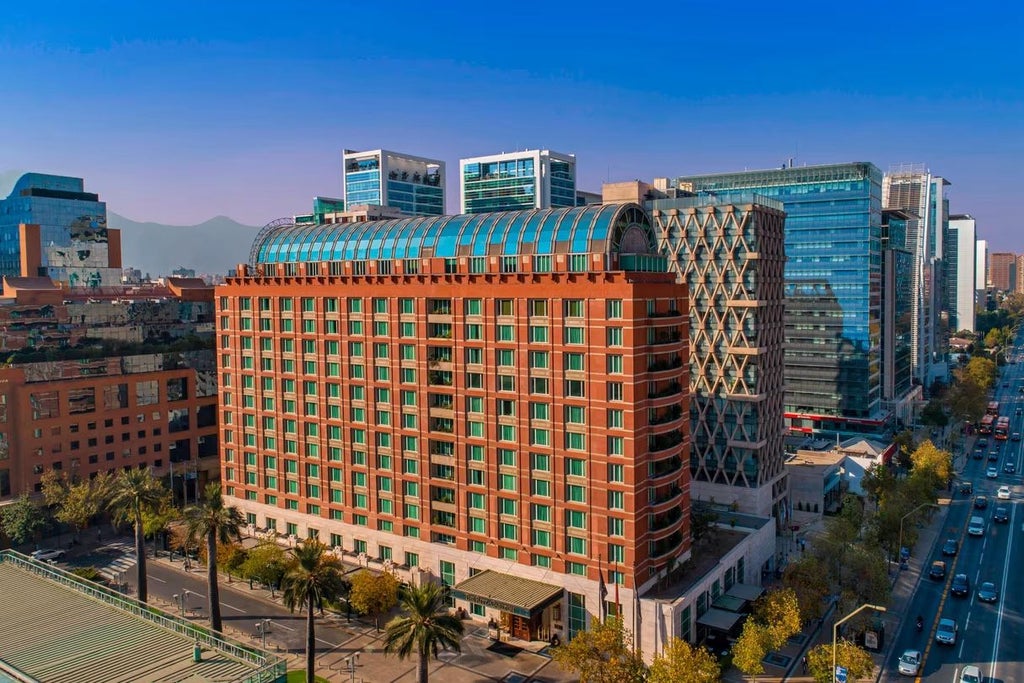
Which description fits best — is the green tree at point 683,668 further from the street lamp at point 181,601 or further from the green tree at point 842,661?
the street lamp at point 181,601

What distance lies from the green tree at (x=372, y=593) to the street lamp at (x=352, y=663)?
14.9 ft

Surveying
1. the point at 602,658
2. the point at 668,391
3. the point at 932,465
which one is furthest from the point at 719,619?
the point at 932,465

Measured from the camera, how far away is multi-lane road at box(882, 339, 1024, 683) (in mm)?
67375

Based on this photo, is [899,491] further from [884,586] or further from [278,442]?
[278,442]

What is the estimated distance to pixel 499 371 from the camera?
250ft

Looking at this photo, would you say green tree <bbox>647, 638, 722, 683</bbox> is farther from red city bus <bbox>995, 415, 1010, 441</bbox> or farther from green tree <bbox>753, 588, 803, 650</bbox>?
red city bus <bbox>995, 415, 1010, 441</bbox>

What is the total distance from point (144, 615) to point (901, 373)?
18582 centimetres

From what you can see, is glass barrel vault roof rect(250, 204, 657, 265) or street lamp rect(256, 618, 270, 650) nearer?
street lamp rect(256, 618, 270, 650)

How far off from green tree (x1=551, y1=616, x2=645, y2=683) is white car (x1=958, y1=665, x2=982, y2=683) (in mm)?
28744

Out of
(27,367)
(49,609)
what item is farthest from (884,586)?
(27,367)

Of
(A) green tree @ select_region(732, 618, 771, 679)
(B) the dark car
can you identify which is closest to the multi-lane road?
(B) the dark car

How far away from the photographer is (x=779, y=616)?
219 ft

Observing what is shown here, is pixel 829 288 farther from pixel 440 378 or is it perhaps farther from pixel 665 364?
pixel 440 378

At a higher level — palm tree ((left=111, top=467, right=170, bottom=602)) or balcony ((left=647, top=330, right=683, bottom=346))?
balcony ((left=647, top=330, right=683, bottom=346))
